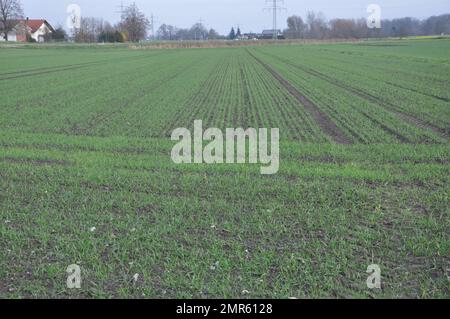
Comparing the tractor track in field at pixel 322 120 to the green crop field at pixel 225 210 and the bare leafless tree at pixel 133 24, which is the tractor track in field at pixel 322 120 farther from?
the bare leafless tree at pixel 133 24

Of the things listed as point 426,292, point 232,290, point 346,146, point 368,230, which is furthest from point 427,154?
point 232,290

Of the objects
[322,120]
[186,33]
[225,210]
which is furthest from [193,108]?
[186,33]

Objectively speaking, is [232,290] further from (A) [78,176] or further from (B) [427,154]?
(B) [427,154]

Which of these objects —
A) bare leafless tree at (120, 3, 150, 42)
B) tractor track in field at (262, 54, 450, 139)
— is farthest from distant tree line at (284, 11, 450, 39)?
tractor track in field at (262, 54, 450, 139)

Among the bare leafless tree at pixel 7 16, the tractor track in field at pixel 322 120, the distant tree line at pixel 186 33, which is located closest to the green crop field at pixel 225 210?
the tractor track in field at pixel 322 120

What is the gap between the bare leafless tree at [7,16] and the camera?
95.1 m

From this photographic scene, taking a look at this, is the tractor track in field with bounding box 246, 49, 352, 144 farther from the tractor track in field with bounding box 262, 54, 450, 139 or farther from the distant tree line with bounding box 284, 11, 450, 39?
the distant tree line with bounding box 284, 11, 450, 39

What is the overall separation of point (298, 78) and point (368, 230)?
72.4 ft

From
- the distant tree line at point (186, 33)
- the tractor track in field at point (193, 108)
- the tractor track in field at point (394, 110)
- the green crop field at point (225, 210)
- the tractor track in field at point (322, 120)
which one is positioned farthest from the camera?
the distant tree line at point (186, 33)

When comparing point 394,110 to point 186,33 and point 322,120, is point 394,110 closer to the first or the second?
point 322,120

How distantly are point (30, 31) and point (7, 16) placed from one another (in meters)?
15.2

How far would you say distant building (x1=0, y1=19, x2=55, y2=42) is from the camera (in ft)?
332

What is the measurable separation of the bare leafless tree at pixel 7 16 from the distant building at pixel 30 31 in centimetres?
170

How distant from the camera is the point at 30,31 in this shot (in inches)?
4390
